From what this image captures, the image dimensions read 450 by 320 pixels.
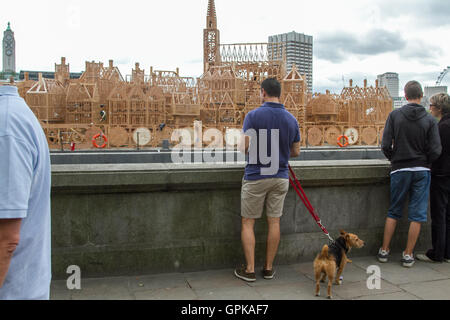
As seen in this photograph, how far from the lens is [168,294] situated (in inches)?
162

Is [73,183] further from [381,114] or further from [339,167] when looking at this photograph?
[381,114]

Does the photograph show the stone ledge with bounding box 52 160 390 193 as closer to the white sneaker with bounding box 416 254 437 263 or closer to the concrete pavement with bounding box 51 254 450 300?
the concrete pavement with bounding box 51 254 450 300

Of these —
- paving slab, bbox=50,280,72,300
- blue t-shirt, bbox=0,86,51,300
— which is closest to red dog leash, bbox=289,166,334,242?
paving slab, bbox=50,280,72,300

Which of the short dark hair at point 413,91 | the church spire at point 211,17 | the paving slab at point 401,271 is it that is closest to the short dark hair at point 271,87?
the short dark hair at point 413,91

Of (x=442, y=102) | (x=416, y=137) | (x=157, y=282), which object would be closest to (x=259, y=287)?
(x=157, y=282)

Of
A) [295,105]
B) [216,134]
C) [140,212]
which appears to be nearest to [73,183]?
[140,212]

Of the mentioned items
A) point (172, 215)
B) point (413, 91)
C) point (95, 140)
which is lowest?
point (172, 215)

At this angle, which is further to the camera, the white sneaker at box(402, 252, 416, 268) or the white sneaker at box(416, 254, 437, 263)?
the white sneaker at box(416, 254, 437, 263)

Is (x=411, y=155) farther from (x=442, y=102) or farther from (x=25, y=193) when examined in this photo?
(x=25, y=193)

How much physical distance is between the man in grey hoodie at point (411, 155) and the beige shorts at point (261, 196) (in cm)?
160

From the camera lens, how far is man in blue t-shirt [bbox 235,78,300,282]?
4.42 m

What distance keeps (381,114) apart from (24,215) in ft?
109

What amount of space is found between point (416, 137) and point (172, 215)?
3029 millimetres

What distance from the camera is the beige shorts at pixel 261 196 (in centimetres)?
→ 444
